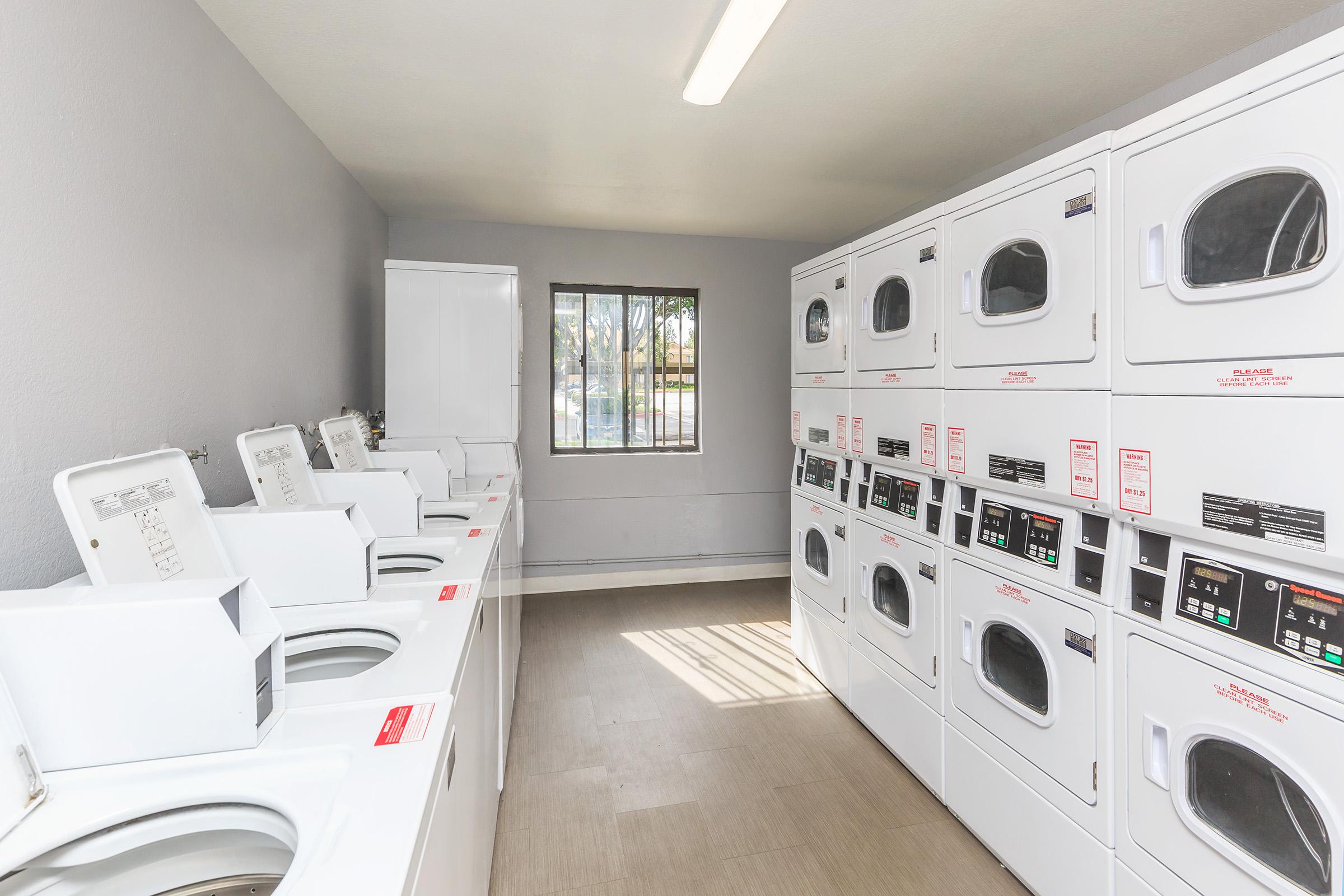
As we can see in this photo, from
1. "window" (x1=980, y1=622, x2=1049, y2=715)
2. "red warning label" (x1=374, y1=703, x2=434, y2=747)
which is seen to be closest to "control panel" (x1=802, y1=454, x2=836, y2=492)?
"window" (x1=980, y1=622, x2=1049, y2=715)

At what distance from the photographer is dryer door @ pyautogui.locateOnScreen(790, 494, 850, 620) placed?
9.61 feet

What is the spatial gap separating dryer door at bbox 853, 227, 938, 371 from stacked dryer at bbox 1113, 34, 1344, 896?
2.46 ft

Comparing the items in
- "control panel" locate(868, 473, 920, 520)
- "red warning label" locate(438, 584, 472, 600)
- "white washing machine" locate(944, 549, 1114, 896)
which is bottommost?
"white washing machine" locate(944, 549, 1114, 896)

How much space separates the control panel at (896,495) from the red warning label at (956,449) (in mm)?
242

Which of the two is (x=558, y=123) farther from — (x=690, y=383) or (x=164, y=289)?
(x=690, y=383)

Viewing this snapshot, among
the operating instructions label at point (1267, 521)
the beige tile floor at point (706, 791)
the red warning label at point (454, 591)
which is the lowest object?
the beige tile floor at point (706, 791)

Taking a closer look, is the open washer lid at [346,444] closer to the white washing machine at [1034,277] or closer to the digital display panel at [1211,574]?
the white washing machine at [1034,277]

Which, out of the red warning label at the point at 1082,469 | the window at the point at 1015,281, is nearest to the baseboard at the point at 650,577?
the window at the point at 1015,281

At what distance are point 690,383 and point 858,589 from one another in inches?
101

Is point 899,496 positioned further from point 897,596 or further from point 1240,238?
point 1240,238

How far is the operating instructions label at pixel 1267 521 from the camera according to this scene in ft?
3.85

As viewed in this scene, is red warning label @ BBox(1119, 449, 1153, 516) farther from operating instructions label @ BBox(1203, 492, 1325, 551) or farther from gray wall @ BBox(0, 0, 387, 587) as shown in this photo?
gray wall @ BBox(0, 0, 387, 587)

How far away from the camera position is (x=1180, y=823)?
1.40 m

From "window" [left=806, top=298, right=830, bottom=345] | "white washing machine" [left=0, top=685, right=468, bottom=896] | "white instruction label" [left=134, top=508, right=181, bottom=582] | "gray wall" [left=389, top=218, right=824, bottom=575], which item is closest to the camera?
"white washing machine" [left=0, top=685, right=468, bottom=896]
